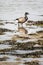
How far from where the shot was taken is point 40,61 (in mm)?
10641

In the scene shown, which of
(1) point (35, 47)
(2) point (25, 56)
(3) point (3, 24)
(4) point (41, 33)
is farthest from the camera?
(3) point (3, 24)

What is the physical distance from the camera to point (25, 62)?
10523 mm

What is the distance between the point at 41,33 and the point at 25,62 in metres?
6.15

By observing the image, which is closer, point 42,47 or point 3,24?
point 42,47

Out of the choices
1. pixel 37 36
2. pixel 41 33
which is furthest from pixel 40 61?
pixel 41 33

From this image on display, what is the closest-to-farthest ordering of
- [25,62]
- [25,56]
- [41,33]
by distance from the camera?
[25,62], [25,56], [41,33]

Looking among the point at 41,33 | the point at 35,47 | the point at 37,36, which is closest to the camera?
the point at 35,47

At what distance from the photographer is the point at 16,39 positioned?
1471 centimetres

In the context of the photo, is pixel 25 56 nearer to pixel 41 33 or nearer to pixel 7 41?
pixel 7 41

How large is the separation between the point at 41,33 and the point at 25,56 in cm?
525

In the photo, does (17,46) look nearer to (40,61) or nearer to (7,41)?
(7,41)

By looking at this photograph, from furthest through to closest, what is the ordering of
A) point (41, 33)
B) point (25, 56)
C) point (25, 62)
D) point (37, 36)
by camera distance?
point (41, 33)
point (37, 36)
point (25, 56)
point (25, 62)

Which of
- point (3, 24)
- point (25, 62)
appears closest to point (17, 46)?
point (25, 62)

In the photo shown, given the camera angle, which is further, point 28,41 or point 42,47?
point 28,41
